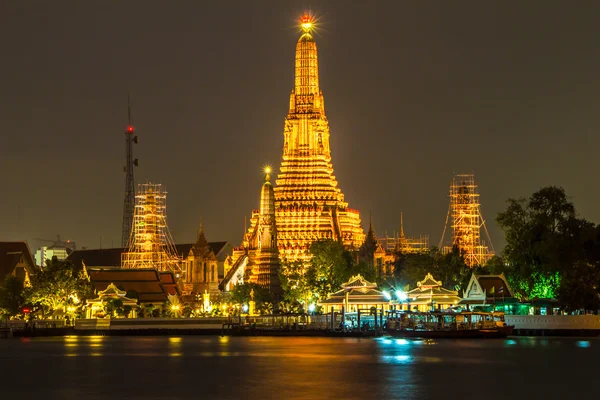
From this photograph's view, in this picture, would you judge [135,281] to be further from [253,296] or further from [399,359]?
[399,359]

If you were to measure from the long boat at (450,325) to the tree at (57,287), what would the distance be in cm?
A: 2890

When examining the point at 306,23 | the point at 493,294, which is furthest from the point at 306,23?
the point at 493,294

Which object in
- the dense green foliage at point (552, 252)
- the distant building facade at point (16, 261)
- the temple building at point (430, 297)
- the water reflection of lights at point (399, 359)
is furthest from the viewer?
the distant building facade at point (16, 261)

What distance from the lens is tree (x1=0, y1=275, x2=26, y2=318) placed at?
12406cm

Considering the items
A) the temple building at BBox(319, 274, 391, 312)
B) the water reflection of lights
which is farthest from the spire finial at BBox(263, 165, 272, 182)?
the water reflection of lights

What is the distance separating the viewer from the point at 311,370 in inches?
2768

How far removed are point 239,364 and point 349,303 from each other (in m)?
43.7

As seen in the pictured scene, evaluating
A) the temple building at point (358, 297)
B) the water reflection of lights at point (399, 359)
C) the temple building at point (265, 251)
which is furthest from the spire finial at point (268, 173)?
the water reflection of lights at point (399, 359)

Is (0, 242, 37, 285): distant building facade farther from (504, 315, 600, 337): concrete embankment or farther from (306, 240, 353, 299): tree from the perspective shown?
(504, 315, 600, 337): concrete embankment

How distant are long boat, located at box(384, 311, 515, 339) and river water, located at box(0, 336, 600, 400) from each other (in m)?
1.97

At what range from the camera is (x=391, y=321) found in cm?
10769

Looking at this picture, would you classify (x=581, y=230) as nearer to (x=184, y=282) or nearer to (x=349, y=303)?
(x=349, y=303)

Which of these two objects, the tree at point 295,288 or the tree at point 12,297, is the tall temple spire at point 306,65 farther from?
the tree at point 12,297

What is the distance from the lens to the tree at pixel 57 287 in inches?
4697
